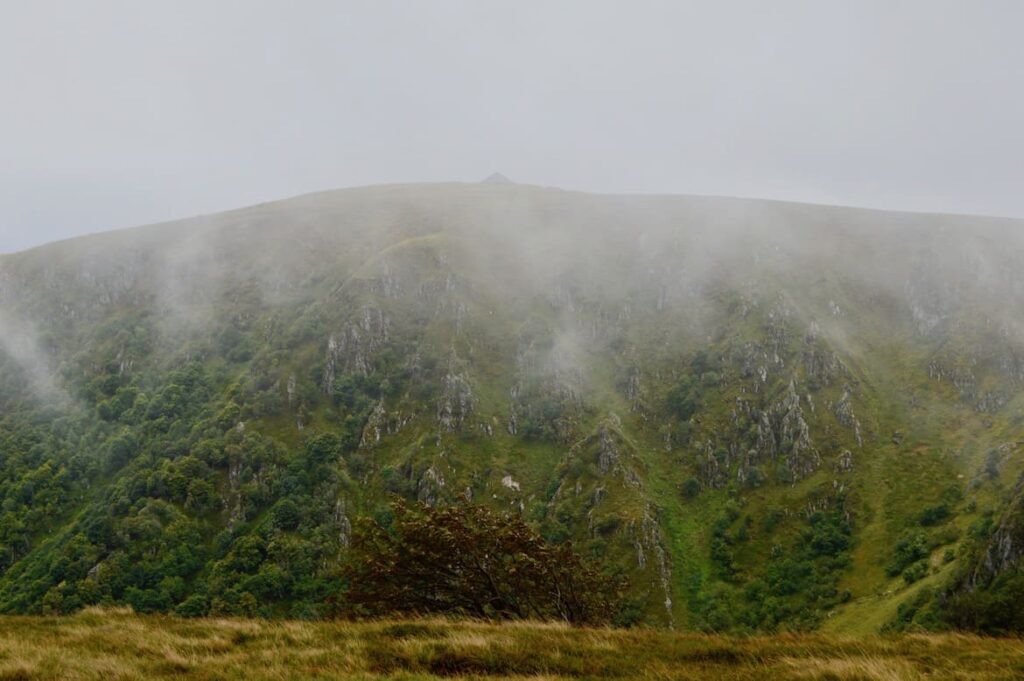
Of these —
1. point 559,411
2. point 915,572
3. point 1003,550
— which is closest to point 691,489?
point 559,411

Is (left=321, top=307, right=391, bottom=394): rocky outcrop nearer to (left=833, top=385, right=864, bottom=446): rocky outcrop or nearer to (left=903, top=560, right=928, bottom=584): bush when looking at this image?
(left=833, top=385, right=864, bottom=446): rocky outcrop

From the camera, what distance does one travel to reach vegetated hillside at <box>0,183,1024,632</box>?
92688 mm

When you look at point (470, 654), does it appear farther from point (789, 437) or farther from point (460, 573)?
point (789, 437)

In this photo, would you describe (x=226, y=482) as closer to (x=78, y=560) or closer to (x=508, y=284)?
(x=78, y=560)

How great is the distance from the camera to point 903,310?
137625 mm

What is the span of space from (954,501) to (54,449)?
19940 cm

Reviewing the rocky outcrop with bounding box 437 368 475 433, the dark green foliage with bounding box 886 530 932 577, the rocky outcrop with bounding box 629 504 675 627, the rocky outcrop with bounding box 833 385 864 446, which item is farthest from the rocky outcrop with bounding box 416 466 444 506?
the rocky outcrop with bounding box 833 385 864 446

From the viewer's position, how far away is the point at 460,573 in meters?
24.5

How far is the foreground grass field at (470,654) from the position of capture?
10.9 m

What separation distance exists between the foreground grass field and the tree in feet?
26.8

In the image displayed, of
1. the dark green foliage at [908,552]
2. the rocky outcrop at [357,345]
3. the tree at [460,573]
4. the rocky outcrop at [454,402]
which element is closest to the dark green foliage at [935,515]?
the dark green foliage at [908,552]

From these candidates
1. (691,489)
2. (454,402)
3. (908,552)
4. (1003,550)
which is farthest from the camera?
(454,402)

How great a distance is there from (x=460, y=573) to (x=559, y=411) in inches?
4116

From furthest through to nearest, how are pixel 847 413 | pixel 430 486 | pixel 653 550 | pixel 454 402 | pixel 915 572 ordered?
pixel 454 402, pixel 430 486, pixel 847 413, pixel 653 550, pixel 915 572
